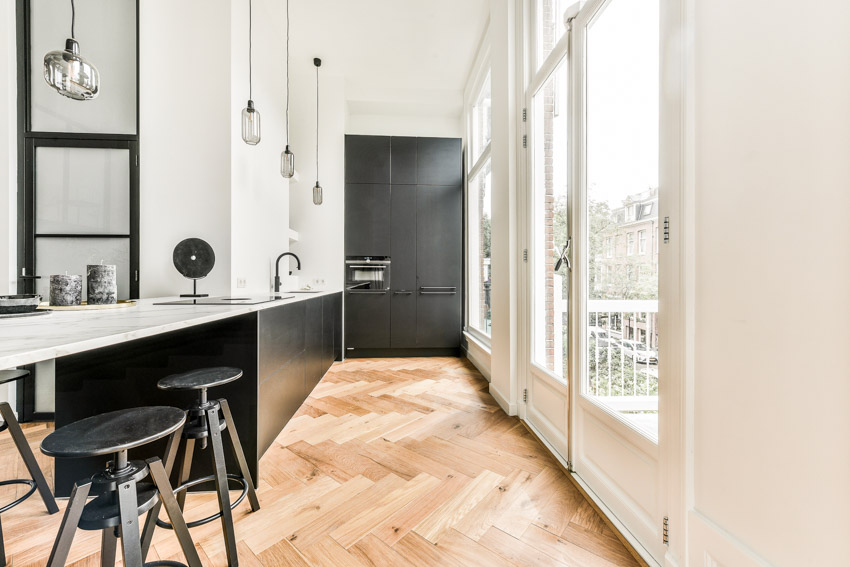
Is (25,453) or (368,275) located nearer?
(25,453)

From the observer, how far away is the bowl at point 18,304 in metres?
1.13

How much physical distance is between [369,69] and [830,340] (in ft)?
15.1

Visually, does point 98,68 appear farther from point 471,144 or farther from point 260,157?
point 471,144

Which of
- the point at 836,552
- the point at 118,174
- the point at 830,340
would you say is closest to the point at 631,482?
the point at 836,552

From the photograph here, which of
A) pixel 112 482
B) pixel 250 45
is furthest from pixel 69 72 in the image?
pixel 250 45

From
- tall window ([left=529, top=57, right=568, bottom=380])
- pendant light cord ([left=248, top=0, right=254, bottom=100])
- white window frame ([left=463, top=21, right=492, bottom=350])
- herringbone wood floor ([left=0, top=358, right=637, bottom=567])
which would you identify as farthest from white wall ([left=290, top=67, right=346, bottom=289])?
tall window ([left=529, top=57, right=568, bottom=380])

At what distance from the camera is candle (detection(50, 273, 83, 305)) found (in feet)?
4.75

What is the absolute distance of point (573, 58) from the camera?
1.76m

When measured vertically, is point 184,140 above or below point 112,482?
above

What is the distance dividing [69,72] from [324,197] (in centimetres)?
312

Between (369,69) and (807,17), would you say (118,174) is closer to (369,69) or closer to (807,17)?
(369,69)

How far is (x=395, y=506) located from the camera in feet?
5.15

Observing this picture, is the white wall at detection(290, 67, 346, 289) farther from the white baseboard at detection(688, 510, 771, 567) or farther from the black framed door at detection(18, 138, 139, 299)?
the white baseboard at detection(688, 510, 771, 567)

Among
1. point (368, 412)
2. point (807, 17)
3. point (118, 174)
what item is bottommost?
point (368, 412)
